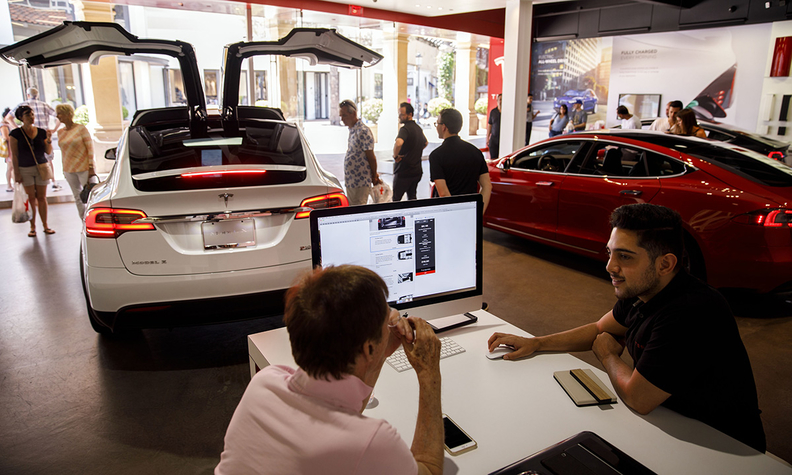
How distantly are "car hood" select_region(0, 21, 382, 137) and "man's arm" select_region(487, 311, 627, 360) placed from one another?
2.81 meters

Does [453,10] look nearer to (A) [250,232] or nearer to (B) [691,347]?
(A) [250,232]

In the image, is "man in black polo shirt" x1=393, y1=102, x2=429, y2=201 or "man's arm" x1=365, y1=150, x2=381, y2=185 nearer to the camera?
"man's arm" x1=365, y1=150, x2=381, y2=185

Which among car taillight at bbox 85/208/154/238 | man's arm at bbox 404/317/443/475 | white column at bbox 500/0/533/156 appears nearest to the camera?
man's arm at bbox 404/317/443/475

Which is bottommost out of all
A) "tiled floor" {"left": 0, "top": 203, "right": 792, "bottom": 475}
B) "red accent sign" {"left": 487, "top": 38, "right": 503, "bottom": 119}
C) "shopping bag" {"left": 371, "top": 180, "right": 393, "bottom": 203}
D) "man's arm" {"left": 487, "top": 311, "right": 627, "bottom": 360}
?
"tiled floor" {"left": 0, "top": 203, "right": 792, "bottom": 475}

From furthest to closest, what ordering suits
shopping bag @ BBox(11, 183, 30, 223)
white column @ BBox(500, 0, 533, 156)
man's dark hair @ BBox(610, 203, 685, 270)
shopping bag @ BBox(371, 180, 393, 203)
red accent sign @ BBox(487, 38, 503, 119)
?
red accent sign @ BBox(487, 38, 503, 119)
white column @ BBox(500, 0, 533, 156)
shopping bag @ BBox(11, 183, 30, 223)
shopping bag @ BBox(371, 180, 393, 203)
man's dark hair @ BBox(610, 203, 685, 270)

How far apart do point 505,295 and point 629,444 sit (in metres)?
3.39

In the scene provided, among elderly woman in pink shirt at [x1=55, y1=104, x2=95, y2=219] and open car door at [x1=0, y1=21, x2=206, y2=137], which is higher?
open car door at [x1=0, y1=21, x2=206, y2=137]

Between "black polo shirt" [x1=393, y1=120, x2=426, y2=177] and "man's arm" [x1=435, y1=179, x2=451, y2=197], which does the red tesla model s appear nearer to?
"black polo shirt" [x1=393, y1=120, x2=426, y2=177]

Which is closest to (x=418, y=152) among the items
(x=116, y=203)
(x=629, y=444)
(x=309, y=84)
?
(x=116, y=203)

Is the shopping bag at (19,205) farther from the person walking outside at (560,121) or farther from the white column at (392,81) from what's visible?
the person walking outside at (560,121)

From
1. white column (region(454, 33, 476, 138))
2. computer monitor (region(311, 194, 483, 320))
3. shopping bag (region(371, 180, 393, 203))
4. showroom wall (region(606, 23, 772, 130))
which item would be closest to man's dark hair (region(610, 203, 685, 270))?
computer monitor (region(311, 194, 483, 320))

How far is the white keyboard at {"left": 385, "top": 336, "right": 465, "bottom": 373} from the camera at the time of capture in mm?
1906

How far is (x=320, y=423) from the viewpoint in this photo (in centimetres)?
103

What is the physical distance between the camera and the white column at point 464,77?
1828 centimetres
